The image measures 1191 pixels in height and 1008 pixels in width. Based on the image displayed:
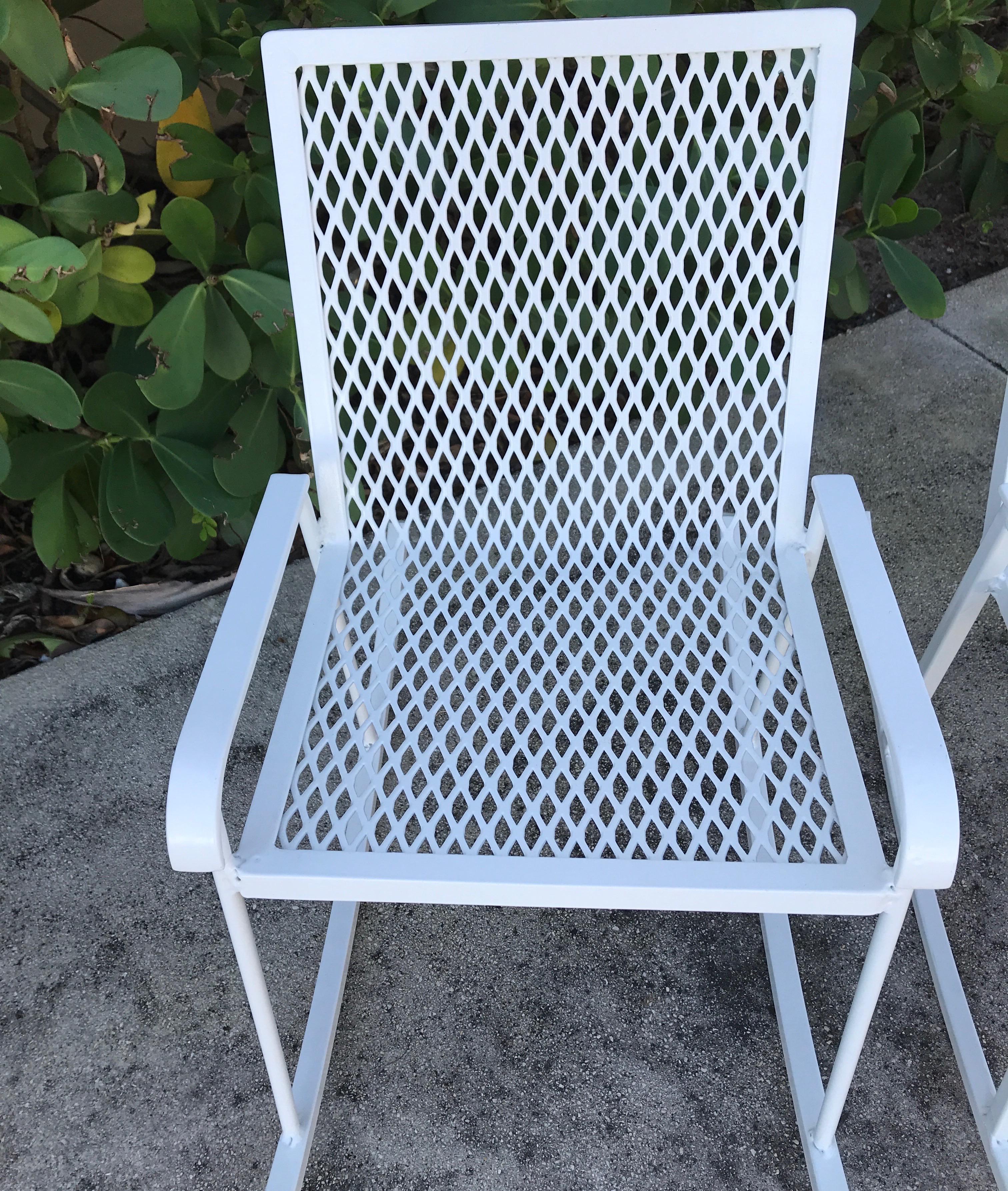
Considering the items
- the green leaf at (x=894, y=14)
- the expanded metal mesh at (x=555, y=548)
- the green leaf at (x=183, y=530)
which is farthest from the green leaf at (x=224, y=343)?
the green leaf at (x=894, y=14)

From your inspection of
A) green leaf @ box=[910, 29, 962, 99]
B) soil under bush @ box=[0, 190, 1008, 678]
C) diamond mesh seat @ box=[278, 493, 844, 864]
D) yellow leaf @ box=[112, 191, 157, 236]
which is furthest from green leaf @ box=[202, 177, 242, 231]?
green leaf @ box=[910, 29, 962, 99]

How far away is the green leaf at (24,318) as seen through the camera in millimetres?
1232

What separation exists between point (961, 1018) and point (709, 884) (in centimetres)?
61

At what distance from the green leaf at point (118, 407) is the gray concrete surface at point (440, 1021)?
48 centimetres

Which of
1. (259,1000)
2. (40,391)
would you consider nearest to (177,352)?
(40,391)

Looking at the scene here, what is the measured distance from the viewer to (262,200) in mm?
1446

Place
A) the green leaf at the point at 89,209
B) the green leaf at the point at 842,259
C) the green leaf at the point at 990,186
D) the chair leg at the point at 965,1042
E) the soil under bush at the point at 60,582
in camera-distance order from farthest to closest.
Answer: the green leaf at the point at 990,186, the soil under bush at the point at 60,582, the green leaf at the point at 842,259, the green leaf at the point at 89,209, the chair leg at the point at 965,1042

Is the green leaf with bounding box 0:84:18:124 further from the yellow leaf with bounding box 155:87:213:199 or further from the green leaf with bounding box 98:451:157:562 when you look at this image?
the green leaf with bounding box 98:451:157:562

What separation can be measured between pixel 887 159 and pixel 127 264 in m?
1.22

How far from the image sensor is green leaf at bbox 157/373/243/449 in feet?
5.27

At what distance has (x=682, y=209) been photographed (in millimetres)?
1182

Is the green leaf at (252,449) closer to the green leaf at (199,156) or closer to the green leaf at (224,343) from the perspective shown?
the green leaf at (224,343)

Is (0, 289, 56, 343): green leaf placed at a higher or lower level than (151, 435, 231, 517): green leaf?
higher

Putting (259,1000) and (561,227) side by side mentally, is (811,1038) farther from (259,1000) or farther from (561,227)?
(561,227)
